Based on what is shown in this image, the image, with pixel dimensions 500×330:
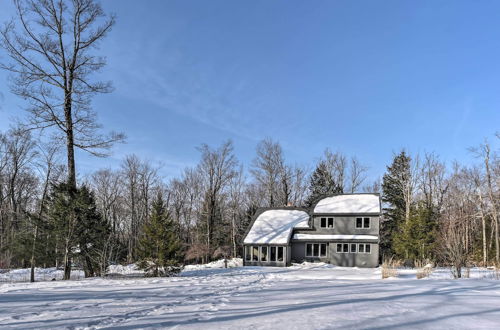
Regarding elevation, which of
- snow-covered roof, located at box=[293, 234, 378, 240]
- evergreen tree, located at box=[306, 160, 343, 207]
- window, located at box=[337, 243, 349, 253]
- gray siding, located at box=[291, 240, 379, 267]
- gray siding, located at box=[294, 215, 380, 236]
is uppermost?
evergreen tree, located at box=[306, 160, 343, 207]

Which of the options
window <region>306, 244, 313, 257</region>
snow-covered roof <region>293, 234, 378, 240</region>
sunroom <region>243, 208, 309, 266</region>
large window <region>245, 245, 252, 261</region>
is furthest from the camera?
window <region>306, 244, 313, 257</region>

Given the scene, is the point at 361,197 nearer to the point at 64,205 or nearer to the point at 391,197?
the point at 391,197

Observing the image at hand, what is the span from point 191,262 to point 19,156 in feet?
63.1

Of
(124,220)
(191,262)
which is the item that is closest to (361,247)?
(191,262)

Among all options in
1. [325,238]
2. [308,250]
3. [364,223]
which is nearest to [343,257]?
[325,238]

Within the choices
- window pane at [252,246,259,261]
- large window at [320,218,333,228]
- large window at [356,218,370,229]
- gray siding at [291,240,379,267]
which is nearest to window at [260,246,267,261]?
window pane at [252,246,259,261]

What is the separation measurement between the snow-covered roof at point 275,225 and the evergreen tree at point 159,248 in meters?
10.3

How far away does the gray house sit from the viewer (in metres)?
24.8

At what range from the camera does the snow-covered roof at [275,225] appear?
25078mm

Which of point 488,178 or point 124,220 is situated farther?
point 124,220

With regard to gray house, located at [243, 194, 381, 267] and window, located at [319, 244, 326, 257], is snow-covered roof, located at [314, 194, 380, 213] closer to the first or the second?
gray house, located at [243, 194, 381, 267]

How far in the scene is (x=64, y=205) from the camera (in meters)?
14.5

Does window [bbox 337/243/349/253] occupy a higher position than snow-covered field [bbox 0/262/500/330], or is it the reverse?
snow-covered field [bbox 0/262/500/330]

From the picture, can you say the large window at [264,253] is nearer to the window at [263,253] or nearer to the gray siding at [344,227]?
the window at [263,253]
